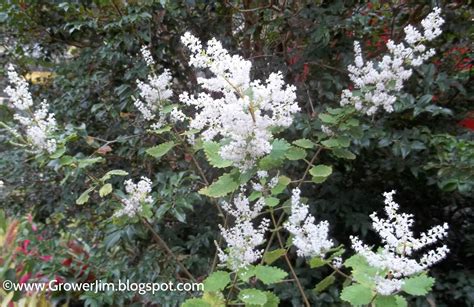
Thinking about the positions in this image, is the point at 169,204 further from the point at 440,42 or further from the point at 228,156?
the point at 440,42

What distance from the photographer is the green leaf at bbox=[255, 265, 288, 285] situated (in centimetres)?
127

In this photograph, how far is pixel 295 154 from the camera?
143 centimetres

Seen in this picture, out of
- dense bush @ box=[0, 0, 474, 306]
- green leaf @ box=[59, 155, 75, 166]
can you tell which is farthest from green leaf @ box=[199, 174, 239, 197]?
green leaf @ box=[59, 155, 75, 166]

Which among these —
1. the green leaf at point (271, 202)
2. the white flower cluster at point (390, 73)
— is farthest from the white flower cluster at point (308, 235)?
the white flower cluster at point (390, 73)

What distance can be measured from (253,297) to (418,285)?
0.44 m

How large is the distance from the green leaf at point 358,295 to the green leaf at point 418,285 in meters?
0.09

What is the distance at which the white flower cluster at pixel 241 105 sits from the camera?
1.17 metres

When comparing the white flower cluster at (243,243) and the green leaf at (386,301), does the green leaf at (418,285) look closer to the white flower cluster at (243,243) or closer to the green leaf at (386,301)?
the green leaf at (386,301)

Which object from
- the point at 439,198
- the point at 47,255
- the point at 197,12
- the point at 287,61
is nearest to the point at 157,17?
the point at 197,12

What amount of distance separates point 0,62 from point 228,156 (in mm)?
2080

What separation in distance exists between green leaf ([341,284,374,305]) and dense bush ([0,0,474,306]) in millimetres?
335

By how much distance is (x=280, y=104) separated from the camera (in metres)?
1.28

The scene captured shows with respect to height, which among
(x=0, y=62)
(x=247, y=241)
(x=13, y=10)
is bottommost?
(x=247, y=241)

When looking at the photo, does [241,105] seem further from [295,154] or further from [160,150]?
[160,150]
